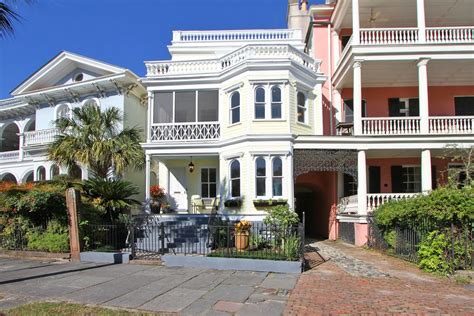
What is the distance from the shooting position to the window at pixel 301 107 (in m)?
17.1

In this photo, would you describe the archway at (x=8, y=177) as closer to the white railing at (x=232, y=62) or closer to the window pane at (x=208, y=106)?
the white railing at (x=232, y=62)

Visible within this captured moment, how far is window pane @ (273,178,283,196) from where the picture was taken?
15688 mm

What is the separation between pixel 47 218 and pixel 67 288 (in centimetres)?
576

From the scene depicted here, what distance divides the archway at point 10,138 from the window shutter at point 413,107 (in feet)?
84.8

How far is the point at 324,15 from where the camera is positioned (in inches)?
801

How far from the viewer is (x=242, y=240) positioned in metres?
11.8

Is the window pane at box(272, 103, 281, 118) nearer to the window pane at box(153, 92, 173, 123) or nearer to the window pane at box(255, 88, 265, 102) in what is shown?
the window pane at box(255, 88, 265, 102)

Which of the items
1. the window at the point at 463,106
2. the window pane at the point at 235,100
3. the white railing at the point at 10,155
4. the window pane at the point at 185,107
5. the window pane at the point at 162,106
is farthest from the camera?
the white railing at the point at 10,155

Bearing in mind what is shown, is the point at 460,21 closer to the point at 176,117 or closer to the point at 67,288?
the point at 176,117

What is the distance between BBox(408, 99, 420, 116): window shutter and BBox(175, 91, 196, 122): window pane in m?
11.2

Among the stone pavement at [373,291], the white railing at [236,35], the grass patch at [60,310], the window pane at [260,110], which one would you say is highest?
the white railing at [236,35]

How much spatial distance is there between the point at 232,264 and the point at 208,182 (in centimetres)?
897

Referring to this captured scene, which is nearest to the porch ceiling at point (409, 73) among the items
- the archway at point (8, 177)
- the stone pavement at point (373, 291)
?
the stone pavement at point (373, 291)

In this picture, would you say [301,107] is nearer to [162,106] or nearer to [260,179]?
[260,179]
